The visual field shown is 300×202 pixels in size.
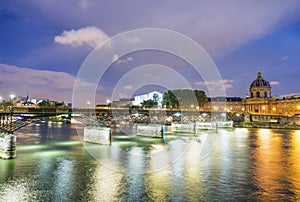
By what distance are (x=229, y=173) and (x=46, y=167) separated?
17.2 metres

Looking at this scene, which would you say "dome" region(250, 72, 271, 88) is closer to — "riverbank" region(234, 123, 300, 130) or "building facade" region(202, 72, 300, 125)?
"building facade" region(202, 72, 300, 125)

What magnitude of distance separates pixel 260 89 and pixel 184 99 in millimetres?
81951

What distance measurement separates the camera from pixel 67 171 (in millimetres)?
21812

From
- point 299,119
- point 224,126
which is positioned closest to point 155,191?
point 224,126

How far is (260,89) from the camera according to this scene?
174 m

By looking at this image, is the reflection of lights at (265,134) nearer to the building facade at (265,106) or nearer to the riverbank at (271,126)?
the riverbank at (271,126)

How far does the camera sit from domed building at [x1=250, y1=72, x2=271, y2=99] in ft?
566

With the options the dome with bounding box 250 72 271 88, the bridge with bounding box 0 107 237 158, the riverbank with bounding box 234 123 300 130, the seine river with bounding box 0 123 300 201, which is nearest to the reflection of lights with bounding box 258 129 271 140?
the riverbank with bounding box 234 123 300 130

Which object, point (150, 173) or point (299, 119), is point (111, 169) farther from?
point (299, 119)

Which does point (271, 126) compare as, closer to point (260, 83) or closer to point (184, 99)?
point (184, 99)

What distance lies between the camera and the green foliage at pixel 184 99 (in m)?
119

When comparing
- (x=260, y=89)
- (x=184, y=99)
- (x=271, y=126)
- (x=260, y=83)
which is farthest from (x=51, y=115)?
(x=260, y=83)

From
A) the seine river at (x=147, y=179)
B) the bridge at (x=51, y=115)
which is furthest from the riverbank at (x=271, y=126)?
the seine river at (x=147, y=179)

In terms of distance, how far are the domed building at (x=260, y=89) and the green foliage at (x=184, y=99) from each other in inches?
2820
